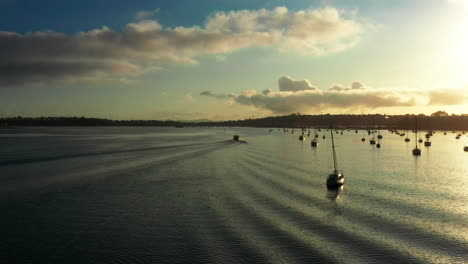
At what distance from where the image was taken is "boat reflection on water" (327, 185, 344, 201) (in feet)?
165

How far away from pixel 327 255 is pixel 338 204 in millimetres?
19323

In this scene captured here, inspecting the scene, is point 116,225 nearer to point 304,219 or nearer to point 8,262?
point 8,262

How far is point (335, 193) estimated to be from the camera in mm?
54125

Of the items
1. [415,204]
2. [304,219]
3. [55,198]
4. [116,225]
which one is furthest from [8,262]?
[415,204]

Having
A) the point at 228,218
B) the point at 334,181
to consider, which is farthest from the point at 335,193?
the point at 228,218

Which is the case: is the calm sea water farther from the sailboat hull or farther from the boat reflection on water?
the sailboat hull

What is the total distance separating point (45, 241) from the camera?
31.2 m

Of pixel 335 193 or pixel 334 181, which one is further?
pixel 334 181

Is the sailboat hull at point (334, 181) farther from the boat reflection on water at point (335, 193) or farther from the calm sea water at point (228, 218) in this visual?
the calm sea water at point (228, 218)

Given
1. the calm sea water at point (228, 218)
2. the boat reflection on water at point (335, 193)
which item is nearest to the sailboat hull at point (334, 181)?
the boat reflection on water at point (335, 193)

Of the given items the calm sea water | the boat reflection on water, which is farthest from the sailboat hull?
the calm sea water

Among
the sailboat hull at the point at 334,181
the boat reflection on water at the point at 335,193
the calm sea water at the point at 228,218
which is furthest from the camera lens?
the sailboat hull at the point at 334,181

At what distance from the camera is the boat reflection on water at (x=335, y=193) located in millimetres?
50406

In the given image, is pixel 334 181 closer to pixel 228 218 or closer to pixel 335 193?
pixel 335 193
